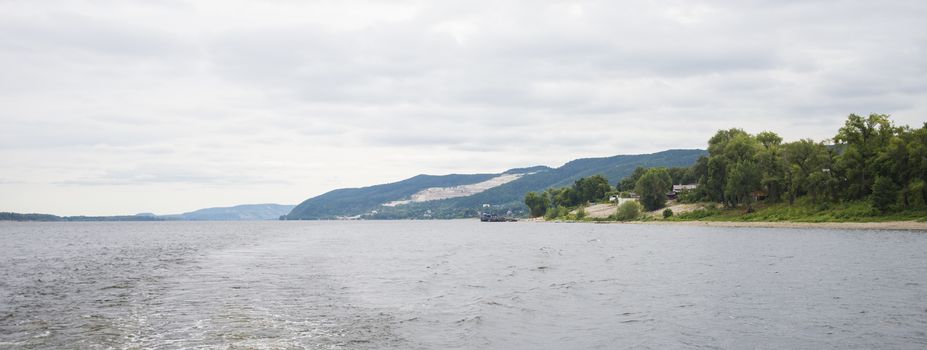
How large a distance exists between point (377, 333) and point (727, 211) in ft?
484

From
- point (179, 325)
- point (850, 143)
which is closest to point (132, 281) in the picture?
point (179, 325)

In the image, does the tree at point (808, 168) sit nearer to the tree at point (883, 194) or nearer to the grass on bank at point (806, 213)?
the grass on bank at point (806, 213)

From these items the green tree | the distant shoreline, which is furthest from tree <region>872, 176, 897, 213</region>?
the green tree

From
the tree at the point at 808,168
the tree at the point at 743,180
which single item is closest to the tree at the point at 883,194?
the tree at the point at 808,168

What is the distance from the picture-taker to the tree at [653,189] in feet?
637

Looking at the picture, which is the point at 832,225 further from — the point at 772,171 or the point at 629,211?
the point at 629,211

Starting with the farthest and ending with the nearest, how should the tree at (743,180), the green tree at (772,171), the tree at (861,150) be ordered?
the tree at (743,180) → the green tree at (772,171) → the tree at (861,150)

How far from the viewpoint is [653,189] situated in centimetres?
19550

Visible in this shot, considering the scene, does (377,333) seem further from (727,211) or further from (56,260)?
(727,211)

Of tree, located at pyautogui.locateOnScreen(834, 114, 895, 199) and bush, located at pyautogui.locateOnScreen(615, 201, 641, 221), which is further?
bush, located at pyautogui.locateOnScreen(615, 201, 641, 221)

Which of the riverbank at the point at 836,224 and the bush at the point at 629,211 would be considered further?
the bush at the point at 629,211

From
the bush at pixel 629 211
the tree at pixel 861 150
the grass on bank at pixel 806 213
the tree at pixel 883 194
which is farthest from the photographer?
the bush at pixel 629 211

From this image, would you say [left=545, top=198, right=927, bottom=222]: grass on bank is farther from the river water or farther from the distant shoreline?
the river water

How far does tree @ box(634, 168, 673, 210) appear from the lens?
194125 millimetres
